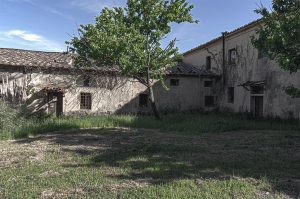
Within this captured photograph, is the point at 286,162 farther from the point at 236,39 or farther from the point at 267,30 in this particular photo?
the point at 236,39

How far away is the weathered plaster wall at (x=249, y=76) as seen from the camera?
20188mm

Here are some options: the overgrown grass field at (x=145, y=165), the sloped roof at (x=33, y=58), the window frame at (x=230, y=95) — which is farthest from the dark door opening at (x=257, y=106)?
the sloped roof at (x=33, y=58)

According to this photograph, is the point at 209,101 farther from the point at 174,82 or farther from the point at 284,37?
the point at 284,37

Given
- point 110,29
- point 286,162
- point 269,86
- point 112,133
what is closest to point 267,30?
point 286,162

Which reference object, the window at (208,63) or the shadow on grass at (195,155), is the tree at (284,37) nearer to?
the shadow on grass at (195,155)

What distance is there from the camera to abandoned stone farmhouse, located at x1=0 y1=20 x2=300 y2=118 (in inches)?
872

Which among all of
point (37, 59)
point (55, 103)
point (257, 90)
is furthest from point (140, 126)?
point (37, 59)

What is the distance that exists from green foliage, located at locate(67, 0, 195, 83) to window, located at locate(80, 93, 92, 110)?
3.87 meters

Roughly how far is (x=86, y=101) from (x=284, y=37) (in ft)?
55.1

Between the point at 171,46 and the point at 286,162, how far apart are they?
40.0 ft

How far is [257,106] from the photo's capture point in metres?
23.2

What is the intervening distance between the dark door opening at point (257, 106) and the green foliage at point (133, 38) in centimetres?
598

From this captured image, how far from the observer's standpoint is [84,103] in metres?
24.5

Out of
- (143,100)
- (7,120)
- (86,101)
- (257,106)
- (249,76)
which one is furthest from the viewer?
(143,100)
